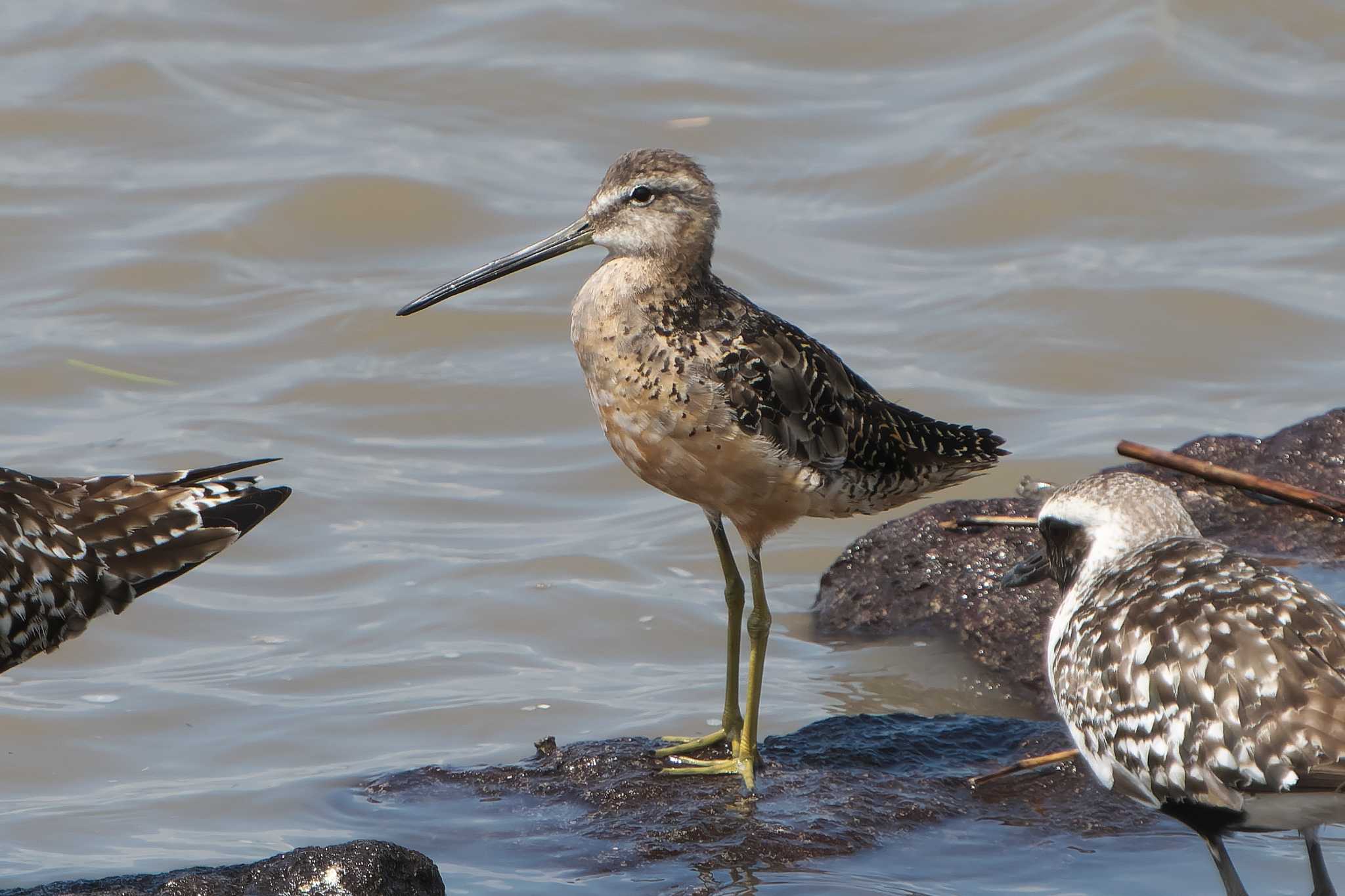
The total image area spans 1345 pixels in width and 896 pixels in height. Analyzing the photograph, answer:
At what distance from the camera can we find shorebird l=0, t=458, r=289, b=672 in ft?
22.3

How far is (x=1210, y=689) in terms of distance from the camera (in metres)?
4.94

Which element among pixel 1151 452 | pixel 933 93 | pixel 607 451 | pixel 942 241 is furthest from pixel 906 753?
pixel 933 93

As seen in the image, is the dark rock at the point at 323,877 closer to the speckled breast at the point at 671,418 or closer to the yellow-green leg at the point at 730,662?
the yellow-green leg at the point at 730,662

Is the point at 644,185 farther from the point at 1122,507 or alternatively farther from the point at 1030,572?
the point at 1122,507

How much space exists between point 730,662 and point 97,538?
2.53 meters

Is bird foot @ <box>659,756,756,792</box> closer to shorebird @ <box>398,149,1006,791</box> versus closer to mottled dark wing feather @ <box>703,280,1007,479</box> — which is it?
shorebird @ <box>398,149,1006,791</box>

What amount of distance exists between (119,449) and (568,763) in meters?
5.07

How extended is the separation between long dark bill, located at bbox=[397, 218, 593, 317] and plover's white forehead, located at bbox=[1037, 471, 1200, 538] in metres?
2.07

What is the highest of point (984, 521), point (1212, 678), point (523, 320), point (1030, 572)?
point (523, 320)

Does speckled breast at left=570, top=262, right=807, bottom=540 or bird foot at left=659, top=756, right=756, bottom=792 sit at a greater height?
speckled breast at left=570, top=262, right=807, bottom=540

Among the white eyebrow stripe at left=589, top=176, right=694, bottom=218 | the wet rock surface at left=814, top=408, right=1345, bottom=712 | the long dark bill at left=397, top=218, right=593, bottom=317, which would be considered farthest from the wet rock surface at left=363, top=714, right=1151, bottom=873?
the white eyebrow stripe at left=589, top=176, right=694, bottom=218

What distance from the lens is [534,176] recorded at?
13.8 meters

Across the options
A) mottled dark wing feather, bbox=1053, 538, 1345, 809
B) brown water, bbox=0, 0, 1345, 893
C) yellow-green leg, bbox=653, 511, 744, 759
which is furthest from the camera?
brown water, bbox=0, 0, 1345, 893

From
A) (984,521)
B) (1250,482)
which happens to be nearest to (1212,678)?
(984,521)
